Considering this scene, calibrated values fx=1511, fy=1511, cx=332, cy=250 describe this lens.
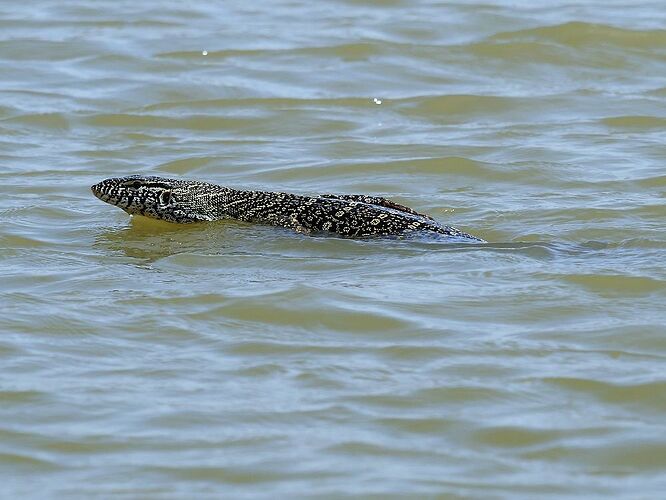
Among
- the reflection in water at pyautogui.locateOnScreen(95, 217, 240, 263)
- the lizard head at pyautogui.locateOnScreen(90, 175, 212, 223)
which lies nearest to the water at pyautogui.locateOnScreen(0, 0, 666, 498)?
the reflection in water at pyautogui.locateOnScreen(95, 217, 240, 263)

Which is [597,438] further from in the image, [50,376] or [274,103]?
[274,103]

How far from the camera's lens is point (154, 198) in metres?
11.7

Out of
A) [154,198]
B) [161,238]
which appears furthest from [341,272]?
[154,198]

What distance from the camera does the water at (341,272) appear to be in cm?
728

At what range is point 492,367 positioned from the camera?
8383 mm

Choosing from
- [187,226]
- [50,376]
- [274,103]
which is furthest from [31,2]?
[50,376]

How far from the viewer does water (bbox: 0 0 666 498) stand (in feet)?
23.9

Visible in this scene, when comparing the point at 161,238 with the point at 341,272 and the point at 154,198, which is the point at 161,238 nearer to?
the point at 154,198

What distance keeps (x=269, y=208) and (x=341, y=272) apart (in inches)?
51.1

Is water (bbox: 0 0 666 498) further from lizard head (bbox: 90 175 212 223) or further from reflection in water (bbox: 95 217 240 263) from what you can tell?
lizard head (bbox: 90 175 212 223)

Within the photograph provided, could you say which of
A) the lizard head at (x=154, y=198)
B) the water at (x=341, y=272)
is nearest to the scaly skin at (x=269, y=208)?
the lizard head at (x=154, y=198)

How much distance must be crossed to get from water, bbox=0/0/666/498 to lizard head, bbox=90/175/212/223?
15 cm

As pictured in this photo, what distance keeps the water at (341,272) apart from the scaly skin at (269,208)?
0.16 meters

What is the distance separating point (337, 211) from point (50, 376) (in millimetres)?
3289
